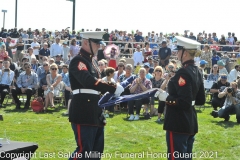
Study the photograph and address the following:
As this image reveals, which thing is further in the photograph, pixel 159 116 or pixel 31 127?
pixel 159 116

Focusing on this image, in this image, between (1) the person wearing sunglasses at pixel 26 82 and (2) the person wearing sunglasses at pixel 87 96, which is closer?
(2) the person wearing sunglasses at pixel 87 96

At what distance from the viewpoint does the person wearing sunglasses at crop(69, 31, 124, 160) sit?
5715mm

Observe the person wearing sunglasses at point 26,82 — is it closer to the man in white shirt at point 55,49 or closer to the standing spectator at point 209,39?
the man in white shirt at point 55,49

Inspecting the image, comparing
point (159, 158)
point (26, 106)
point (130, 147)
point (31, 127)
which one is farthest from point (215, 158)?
point (26, 106)

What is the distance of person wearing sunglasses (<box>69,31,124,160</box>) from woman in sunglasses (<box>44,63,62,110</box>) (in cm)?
819

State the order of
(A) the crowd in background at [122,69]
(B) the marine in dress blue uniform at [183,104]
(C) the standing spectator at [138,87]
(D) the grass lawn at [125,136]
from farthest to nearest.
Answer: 1. (A) the crowd in background at [122,69]
2. (C) the standing spectator at [138,87]
3. (D) the grass lawn at [125,136]
4. (B) the marine in dress blue uniform at [183,104]

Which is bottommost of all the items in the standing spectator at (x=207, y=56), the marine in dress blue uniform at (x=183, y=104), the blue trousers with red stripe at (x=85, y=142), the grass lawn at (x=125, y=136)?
the grass lawn at (x=125, y=136)

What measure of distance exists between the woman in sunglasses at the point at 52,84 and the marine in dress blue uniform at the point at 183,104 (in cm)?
867

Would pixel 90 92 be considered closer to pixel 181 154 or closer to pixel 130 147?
pixel 181 154

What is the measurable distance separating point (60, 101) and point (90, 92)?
933 cm

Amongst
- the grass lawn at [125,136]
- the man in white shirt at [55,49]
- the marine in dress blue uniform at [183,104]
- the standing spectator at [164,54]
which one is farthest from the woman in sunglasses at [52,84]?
the marine in dress blue uniform at [183,104]

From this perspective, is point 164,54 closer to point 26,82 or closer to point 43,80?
point 43,80

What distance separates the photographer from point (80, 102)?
19.2ft

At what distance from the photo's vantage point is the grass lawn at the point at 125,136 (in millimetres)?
8500
